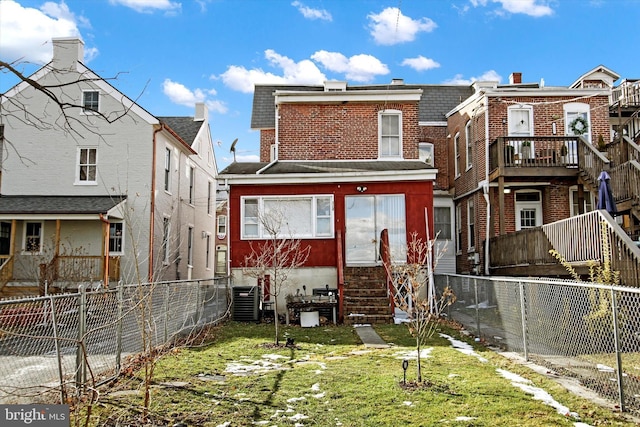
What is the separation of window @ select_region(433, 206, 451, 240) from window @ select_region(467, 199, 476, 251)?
162 cm

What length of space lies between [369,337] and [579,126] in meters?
11.9

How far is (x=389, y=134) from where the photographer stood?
17328mm

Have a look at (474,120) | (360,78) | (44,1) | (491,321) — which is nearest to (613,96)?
(474,120)

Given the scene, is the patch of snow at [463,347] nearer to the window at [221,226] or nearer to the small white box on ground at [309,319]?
the small white box on ground at [309,319]

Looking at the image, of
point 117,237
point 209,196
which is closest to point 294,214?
point 117,237

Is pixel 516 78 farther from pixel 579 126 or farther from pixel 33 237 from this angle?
pixel 33 237

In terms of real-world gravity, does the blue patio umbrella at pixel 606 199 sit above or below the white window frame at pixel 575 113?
below

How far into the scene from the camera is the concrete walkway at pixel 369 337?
32.4 ft

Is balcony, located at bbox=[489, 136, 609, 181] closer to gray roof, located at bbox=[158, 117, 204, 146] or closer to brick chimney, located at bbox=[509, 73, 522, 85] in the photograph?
brick chimney, located at bbox=[509, 73, 522, 85]

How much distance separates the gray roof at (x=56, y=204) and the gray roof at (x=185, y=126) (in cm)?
666

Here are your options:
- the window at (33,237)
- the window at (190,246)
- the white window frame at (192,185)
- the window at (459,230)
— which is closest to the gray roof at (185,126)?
the white window frame at (192,185)

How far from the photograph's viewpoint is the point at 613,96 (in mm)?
24469

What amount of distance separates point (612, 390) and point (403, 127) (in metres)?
12.4

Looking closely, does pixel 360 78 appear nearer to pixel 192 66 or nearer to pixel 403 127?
pixel 403 127
